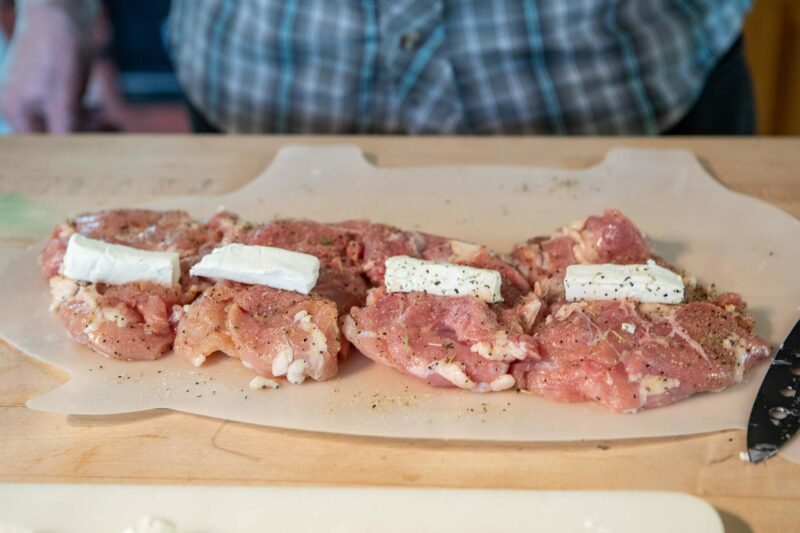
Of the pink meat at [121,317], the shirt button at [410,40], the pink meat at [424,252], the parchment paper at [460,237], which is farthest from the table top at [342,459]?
the shirt button at [410,40]

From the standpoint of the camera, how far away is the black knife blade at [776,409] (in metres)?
1.59

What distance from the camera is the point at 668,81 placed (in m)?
2.91

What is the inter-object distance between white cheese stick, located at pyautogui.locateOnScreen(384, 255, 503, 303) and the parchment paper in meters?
0.20

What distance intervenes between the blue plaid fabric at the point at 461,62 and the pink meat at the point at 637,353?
126 cm

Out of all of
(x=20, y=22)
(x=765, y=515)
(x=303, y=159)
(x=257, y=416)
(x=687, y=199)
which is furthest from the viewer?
(x=20, y=22)

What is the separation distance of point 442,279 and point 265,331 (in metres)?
0.42

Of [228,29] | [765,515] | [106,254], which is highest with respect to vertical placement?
[228,29]

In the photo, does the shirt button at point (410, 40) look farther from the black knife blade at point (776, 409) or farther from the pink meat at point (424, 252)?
the black knife blade at point (776, 409)

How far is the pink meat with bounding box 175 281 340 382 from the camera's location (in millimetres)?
1774

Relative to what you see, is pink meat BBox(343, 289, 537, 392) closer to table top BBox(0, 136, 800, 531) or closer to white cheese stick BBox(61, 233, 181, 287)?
table top BBox(0, 136, 800, 531)

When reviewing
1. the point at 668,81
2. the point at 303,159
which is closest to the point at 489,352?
the point at 303,159

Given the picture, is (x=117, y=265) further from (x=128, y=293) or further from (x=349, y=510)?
(x=349, y=510)

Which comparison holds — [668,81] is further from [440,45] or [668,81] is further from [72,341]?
[72,341]

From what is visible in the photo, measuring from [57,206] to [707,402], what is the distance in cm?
197
